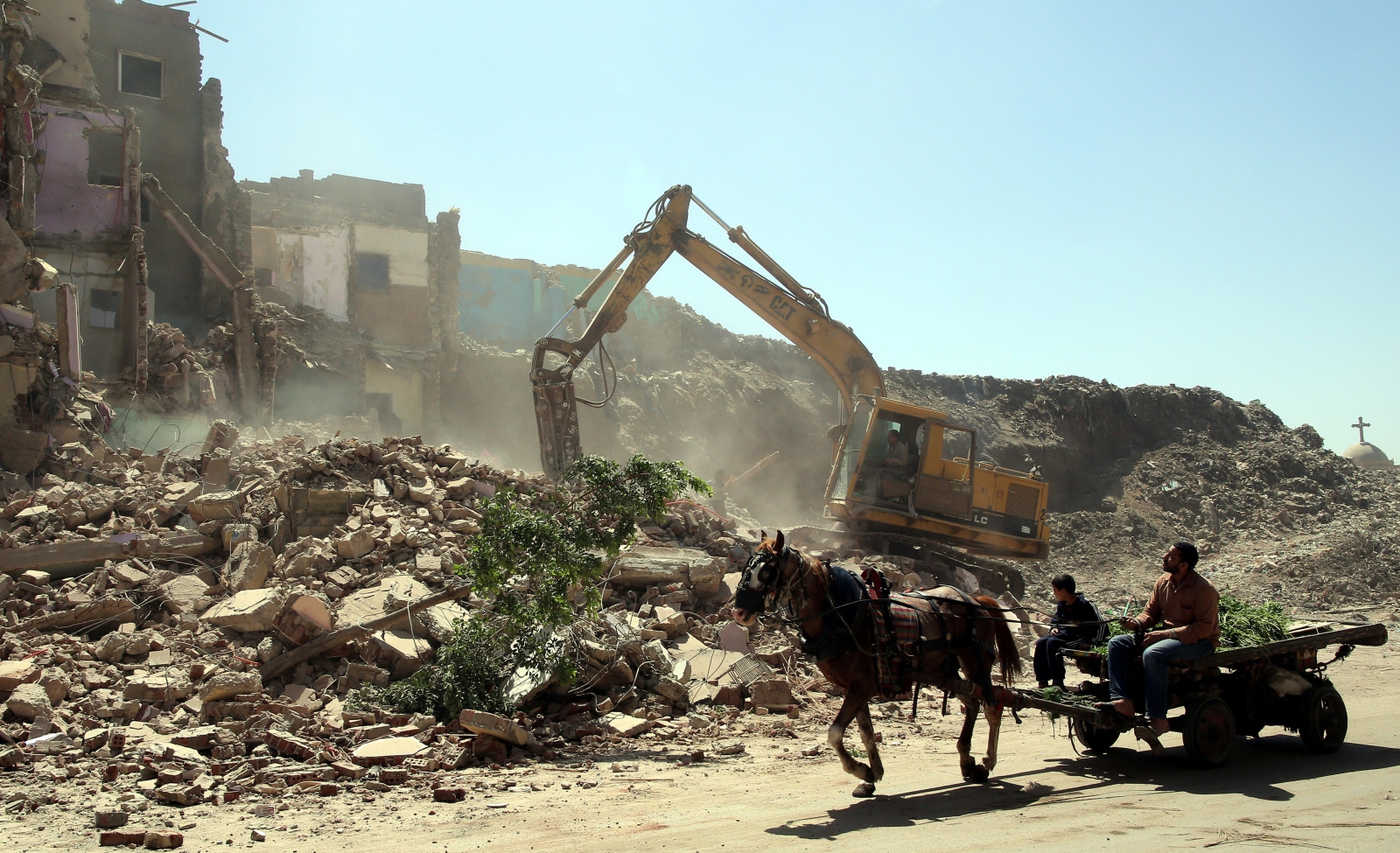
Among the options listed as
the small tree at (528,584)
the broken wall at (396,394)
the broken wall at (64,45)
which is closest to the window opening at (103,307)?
the broken wall at (64,45)

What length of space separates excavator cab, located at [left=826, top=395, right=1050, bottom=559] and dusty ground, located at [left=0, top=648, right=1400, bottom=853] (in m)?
8.56

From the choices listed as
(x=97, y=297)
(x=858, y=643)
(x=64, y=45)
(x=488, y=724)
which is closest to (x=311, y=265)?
(x=64, y=45)

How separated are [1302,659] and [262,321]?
83.0 ft

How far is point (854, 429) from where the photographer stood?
1658 centimetres

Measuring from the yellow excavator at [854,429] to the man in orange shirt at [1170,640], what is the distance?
914 cm

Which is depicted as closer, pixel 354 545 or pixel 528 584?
pixel 528 584

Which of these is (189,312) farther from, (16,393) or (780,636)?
(780,636)

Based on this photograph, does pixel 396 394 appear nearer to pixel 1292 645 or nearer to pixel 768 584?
pixel 768 584

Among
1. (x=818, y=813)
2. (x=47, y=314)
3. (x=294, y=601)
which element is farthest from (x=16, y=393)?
(x=818, y=813)

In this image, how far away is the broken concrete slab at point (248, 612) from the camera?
8898mm

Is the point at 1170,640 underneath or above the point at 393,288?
underneath

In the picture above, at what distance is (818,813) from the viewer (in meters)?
5.98

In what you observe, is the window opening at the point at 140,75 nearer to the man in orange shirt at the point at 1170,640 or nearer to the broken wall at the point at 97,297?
the broken wall at the point at 97,297

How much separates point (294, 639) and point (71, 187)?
63.4 feet
